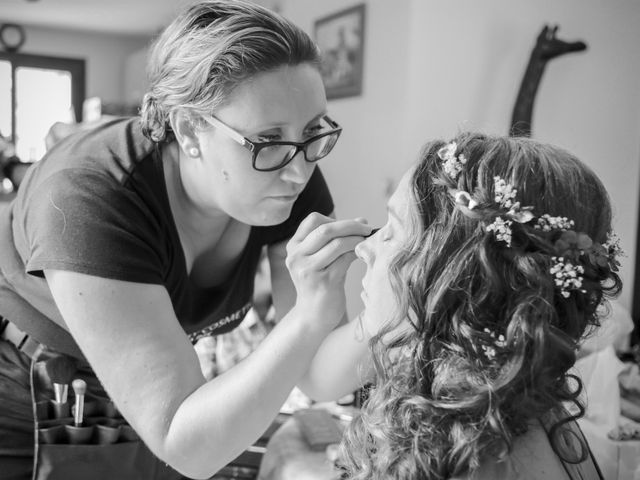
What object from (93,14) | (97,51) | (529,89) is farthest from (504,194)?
(97,51)

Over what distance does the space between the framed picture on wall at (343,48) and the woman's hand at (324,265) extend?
2972 millimetres

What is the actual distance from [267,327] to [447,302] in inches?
96.8

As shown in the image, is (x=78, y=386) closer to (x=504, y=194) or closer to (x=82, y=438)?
(x=82, y=438)

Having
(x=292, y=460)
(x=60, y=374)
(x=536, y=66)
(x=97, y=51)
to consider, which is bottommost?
(x=292, y=460)

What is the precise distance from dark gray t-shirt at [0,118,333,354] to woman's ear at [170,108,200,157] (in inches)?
2.3

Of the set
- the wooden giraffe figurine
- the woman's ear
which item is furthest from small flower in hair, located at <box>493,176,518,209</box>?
the wooden giraffe figurine

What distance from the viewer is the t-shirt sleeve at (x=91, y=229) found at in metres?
1.02

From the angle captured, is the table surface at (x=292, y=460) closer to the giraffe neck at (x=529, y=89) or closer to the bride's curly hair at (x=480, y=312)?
the bride's curly hair at (x=480, y=312)

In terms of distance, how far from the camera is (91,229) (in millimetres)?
1034

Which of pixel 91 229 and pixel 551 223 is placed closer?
pixel 551 223

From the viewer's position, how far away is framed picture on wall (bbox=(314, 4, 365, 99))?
3.94 m

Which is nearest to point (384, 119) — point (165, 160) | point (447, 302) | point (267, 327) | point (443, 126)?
point (443, 126)

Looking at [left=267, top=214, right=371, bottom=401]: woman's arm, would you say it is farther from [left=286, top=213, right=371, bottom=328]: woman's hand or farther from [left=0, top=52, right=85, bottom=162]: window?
[left=0, top=52, right=85, bottom=162]: window

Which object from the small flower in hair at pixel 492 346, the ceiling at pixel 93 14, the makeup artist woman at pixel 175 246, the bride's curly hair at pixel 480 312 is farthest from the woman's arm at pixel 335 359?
the ceiling at pixel 93 14
